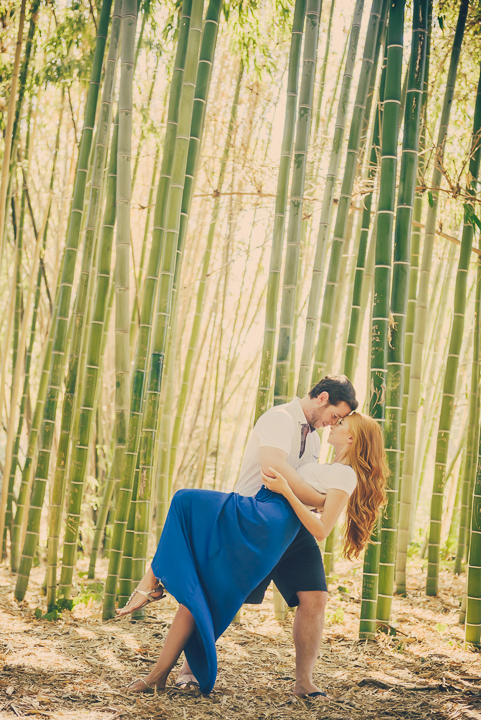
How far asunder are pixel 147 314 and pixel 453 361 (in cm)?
154


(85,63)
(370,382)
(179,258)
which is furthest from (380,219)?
(85,63)

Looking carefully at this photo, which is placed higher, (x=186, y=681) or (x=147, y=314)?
(x=147, y=314)

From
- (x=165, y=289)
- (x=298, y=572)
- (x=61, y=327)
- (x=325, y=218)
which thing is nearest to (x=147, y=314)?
(x=165, y=289)

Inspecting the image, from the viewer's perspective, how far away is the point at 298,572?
196cm

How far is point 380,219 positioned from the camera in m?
2.42

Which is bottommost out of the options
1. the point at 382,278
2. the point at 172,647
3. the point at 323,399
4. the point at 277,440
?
the point at 172,647

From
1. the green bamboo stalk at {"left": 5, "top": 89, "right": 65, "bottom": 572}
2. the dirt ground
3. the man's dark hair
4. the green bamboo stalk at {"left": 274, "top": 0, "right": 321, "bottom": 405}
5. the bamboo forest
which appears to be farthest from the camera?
the green bamboo stalk at {"left": 5, "top": 89, "right": 65, "bottom": 572}

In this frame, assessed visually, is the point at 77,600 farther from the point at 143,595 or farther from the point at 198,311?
the point at 198,311

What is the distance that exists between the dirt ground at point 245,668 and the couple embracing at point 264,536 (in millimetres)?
121

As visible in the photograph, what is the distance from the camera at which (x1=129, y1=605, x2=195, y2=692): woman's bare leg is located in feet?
5.85

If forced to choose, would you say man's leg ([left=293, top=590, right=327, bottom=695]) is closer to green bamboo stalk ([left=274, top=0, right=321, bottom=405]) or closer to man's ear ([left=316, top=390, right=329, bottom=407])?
man's ear ([left=316, top=390, right=329, bottom=407])

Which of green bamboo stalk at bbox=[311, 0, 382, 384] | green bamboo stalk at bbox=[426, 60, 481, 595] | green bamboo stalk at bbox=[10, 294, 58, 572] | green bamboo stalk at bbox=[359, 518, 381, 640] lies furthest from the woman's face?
green bamboo stalk at bbox=[10, 294, 58, 572]

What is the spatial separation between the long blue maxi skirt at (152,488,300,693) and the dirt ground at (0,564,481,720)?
0.80 feet

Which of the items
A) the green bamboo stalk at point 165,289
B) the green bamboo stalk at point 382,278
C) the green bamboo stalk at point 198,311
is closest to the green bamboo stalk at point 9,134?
the green bamboo stalk at point 165,289
